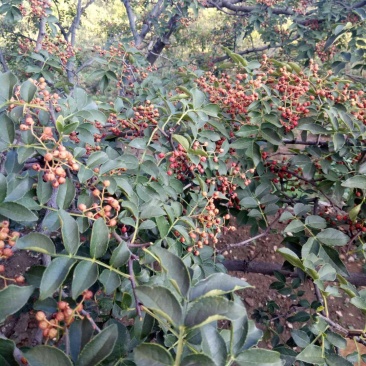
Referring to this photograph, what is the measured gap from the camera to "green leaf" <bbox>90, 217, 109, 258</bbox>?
28.6 inches

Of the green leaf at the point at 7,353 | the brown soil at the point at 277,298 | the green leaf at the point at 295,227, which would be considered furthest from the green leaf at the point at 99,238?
the brown soil at the point at 277,298

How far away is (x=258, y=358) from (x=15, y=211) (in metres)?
0.56

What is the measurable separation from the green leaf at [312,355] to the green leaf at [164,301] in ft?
1.66

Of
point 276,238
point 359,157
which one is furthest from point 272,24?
point 359,157

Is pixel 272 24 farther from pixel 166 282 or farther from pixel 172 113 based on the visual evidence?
pixel 166 282

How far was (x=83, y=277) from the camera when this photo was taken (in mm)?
704

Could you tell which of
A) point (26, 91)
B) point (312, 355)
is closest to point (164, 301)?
point (312, 355)

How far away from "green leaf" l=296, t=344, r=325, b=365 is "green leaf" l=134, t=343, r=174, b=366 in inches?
19.1

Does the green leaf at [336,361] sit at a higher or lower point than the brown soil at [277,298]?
higher

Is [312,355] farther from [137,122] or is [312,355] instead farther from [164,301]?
[137,122]

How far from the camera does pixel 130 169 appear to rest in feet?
3.66

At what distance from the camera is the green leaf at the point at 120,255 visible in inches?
29.3

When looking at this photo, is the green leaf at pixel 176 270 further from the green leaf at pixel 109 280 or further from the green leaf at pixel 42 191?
the green leaf at pixel 42 191

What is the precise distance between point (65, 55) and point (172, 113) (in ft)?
4.67
